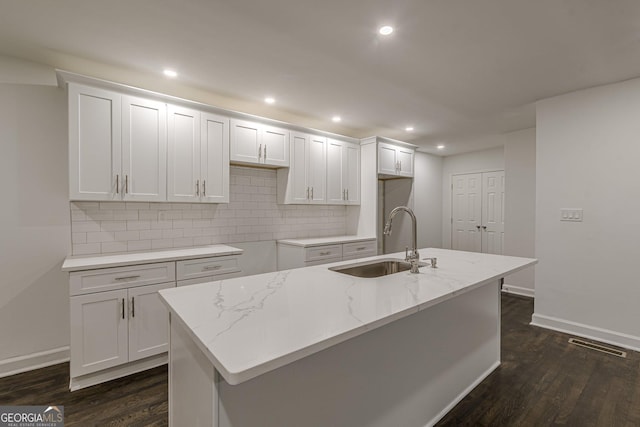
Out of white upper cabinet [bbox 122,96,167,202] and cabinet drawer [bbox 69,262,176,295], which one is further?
white upper cabinet [bbox 122,96,167,202]

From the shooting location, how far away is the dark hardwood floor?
73.6 inches

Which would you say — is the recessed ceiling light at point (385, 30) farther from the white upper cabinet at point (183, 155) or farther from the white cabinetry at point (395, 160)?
the white cabinetry at point (395, 160)

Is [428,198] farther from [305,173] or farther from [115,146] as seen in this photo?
[115,146]

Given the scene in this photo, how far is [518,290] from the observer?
469 centimetres

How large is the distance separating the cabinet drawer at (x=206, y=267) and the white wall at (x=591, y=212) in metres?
3.27

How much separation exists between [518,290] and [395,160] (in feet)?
8.96

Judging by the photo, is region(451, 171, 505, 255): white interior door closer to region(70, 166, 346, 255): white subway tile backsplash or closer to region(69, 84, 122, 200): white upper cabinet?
region(70, 166, 346, 255): white subway tile backsplash

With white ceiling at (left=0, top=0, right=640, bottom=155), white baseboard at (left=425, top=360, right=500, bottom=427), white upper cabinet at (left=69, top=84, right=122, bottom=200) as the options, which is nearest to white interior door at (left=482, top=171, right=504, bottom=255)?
white ceiling at (left=0, top=0, right=640, bottom=155)

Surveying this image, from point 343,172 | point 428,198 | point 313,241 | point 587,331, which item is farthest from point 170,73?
point 428,198

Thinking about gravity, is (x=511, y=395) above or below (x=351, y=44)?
below

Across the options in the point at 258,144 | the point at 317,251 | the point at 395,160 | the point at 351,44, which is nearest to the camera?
the point at 351,44

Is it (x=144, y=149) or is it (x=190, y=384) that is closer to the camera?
(x=190, y=384)

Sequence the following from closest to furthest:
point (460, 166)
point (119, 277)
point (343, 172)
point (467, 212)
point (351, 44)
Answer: point (351, 44) < point (119, 277) < point (343, 172) < point (467, 212) < point (460, 166)

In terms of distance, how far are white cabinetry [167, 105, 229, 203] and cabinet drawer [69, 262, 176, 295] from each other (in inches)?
26.4
